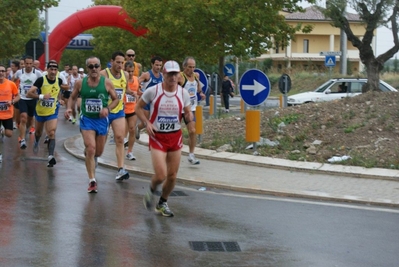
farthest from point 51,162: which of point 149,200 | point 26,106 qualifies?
point 149,200

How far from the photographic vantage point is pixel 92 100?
11156 millimetres

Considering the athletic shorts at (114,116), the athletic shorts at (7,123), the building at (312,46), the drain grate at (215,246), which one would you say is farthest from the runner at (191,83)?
the building at (312,46)

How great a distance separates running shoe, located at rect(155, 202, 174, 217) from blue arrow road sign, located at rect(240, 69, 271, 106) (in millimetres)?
5564

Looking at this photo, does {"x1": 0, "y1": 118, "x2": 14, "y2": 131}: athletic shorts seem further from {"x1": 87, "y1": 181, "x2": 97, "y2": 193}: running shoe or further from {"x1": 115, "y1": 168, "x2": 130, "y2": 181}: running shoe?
{"x1": 87, "y1": 181, "x2": 97, "y2": 193}: running shoe

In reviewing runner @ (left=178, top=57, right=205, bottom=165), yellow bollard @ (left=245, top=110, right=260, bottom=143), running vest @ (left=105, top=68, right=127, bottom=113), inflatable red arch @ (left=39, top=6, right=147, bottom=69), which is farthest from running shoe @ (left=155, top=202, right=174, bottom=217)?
inflatable red arch @ (left=39, top=6, right=147, bottom=69)

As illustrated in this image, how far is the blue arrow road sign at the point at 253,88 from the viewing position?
1473 cm

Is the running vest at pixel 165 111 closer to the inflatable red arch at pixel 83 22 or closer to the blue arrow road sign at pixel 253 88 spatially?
the blue arrow road sign at pixel 253 88

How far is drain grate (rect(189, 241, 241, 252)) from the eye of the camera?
7.76 m

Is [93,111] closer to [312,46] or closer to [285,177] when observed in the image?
[285,177]

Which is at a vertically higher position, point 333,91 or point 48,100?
point 48,100

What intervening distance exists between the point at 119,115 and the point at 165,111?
3.30 m

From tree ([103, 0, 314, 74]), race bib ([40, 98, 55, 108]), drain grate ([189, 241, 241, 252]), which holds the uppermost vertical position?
tree ([103, 0, 314, 74])

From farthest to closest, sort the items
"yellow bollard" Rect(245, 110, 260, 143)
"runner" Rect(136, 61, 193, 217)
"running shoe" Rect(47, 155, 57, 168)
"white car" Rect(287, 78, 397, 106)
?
"white car" Rect(287, 78, 397, 106) → "yellow bollard" Rect(245, 110, 260, 143) → "running shoe" Rect(47, 155, 57, 168) → "runner" Rect(136, 61, 193, 217)

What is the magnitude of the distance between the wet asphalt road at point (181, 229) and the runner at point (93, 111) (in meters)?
0.51
